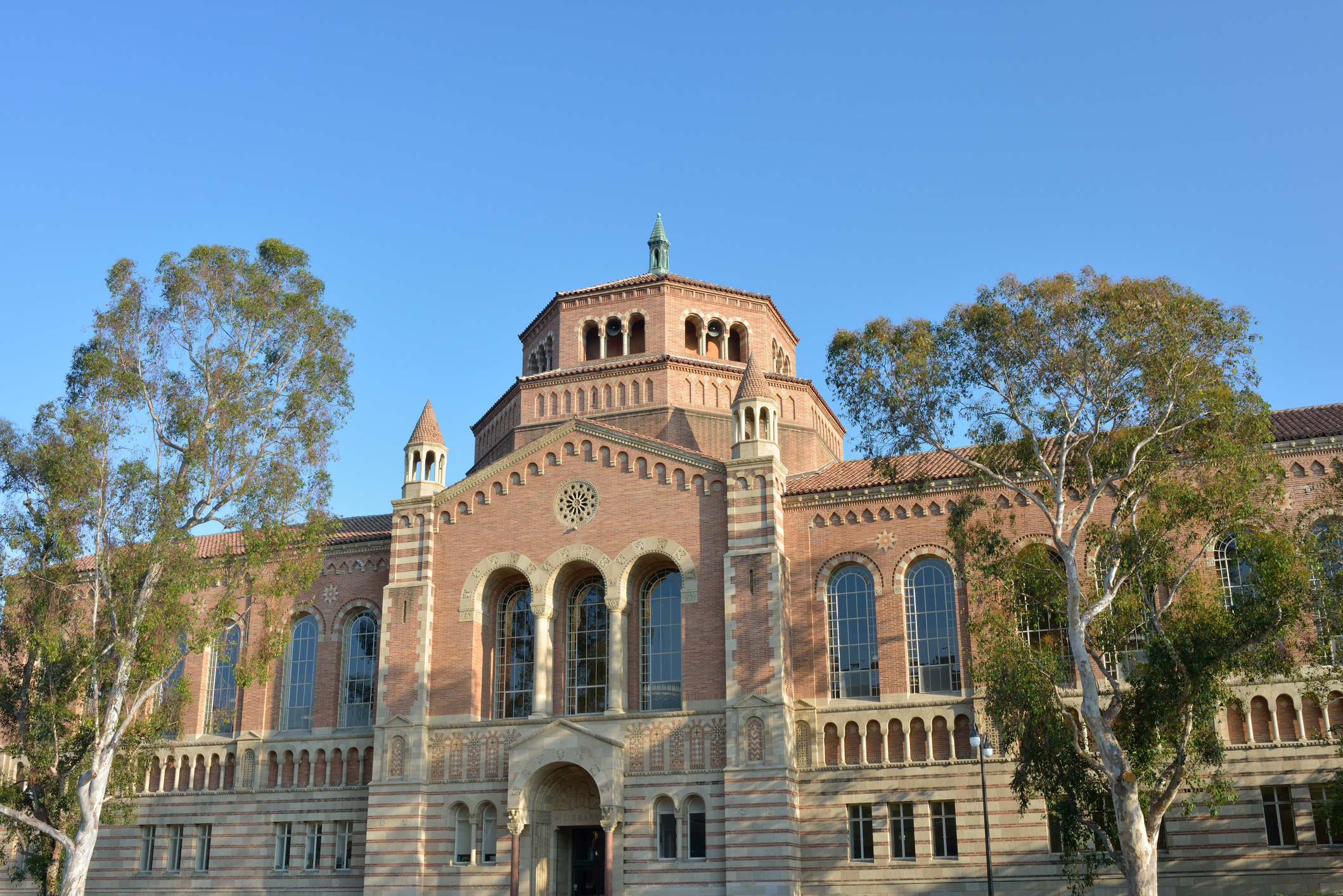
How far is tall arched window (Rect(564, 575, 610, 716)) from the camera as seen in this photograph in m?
36.4

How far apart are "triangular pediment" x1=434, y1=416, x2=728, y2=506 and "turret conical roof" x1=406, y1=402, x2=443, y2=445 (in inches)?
78.8

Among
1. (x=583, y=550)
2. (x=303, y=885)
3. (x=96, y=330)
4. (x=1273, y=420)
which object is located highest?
(x=96, y=330)

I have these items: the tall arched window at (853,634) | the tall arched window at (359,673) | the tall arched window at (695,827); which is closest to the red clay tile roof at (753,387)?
the tall arched window at (853,634)

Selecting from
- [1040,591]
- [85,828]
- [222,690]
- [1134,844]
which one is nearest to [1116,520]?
[1040,591]

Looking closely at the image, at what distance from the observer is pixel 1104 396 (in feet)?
88.3

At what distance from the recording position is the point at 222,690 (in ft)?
136

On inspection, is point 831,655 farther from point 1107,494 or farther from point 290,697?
point 290,697

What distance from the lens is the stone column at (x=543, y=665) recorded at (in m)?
35.8

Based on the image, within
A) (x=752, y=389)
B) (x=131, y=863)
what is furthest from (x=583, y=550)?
(x=131, y=863)

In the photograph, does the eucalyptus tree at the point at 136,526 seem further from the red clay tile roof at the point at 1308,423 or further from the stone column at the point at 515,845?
the red clay tile roof at the point at 1308,423

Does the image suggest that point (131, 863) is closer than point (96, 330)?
No

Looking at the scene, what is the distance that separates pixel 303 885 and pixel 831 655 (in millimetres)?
18190

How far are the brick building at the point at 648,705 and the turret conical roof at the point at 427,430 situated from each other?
95 millimetres

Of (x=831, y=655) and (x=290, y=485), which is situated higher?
(x=290, y=485)
